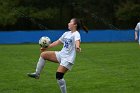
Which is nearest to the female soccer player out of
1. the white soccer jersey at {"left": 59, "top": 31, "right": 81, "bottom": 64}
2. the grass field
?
the white soccer jersey at {"left": 59, "top": 31, "right": 81, "bottom": 64}

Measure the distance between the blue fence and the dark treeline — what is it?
32.6 ft

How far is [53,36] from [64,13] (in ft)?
58.2

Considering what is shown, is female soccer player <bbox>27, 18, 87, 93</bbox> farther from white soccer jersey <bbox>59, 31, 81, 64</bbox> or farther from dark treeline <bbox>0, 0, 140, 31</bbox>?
dark treeline <bbox>0, 0, 140, 31</bbox>

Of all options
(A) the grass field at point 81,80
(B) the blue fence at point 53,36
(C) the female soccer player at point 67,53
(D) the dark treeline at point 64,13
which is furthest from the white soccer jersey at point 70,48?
(D) the dark treeline at point 64,13

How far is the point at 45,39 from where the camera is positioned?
1158 centimetres

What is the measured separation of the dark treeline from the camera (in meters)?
59.2

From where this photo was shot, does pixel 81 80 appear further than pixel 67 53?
Yes

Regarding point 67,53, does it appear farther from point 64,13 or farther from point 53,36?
point 64,13

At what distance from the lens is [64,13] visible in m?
65.6

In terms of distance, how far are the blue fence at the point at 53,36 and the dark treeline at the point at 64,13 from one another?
9.92 metres

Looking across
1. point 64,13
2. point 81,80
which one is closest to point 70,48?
point 81,80

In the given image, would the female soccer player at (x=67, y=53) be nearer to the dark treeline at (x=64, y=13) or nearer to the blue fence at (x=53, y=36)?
the blue fence at (x=53, y=36)

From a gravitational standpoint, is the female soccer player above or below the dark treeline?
above

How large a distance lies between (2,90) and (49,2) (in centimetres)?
5072
